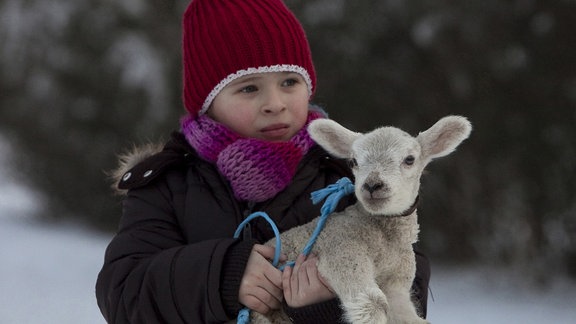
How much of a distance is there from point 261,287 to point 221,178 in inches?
14.2

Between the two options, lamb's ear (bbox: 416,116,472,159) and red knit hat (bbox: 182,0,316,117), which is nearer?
lamb's ear (bbox: 416,116,472,159)

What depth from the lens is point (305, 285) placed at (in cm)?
126

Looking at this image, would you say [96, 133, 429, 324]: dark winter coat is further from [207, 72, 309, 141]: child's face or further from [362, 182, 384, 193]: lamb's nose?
[362, 182, 384, 193]: lamb's nose

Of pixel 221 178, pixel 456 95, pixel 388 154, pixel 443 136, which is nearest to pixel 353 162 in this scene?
pixel 388 154

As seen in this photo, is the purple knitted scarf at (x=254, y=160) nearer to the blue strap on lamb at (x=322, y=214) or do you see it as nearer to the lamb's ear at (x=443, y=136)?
the blue strap on lamb at (x=322, y=214)

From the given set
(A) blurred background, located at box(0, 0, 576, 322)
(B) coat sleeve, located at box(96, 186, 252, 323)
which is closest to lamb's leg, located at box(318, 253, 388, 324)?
(B) coat sleeve, located at box(96, 186, 252, 323)

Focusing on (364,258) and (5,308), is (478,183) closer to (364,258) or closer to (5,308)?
(5,308)

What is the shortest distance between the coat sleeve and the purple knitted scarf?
16 cm

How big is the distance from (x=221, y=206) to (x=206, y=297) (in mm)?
255

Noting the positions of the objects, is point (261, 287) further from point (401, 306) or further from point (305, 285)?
point (401, 306)

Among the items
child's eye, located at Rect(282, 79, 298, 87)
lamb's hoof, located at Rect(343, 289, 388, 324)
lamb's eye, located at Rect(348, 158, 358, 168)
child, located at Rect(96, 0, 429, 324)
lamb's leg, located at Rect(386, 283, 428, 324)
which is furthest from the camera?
child's eye, located at Rect(282, 79, 298, 87)

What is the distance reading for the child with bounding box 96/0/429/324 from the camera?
1411 millimetres

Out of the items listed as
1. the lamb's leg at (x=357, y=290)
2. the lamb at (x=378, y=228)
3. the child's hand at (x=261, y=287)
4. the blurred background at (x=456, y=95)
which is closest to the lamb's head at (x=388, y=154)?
the lamb at (x=378, y=228)

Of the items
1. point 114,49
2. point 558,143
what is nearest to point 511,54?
point 558,143
